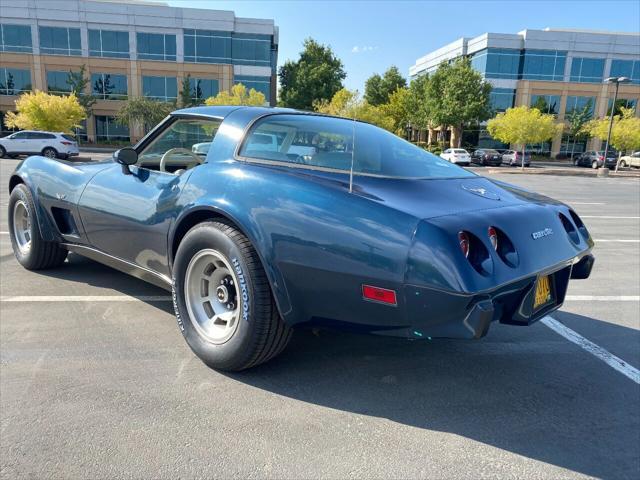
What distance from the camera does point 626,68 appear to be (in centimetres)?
4919

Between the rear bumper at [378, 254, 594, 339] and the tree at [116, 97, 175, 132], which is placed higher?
the tree at [116, 97, 175, 132]

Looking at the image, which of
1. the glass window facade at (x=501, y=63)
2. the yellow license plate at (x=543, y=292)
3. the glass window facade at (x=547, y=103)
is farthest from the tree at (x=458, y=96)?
the yellow license plate at (x=543, y=292)

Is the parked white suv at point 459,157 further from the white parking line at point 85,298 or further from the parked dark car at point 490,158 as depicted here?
the white parking line at point 85,298

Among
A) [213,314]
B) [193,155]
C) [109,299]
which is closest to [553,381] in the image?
Answer: [213,314]

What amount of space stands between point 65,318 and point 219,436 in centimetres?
197

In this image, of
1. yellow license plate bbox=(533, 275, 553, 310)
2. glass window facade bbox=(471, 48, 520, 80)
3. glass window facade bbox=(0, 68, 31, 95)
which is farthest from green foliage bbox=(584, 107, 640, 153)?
glass window facade bbox=(0, 68, 31, 95)

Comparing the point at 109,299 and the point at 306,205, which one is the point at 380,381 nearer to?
the point at 306,205

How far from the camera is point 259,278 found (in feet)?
8.28

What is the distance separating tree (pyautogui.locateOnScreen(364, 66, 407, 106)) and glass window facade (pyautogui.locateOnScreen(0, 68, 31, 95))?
119 feet

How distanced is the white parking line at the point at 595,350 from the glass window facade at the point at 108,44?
4690 centimetres

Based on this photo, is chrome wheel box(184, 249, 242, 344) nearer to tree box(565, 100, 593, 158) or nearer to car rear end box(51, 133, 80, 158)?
car rear end box(51, 133, 80, 158)

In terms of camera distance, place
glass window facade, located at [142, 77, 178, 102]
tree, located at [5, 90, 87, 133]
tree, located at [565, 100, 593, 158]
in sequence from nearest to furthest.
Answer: tree, located at [5, 90, 87, 133] < glass window facade, located at [142, 77, 178, 102] < tree, located at [565, 100, 593, 158]

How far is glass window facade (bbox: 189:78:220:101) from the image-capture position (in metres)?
43.5

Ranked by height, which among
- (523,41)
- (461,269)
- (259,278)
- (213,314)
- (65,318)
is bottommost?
(65,318)
